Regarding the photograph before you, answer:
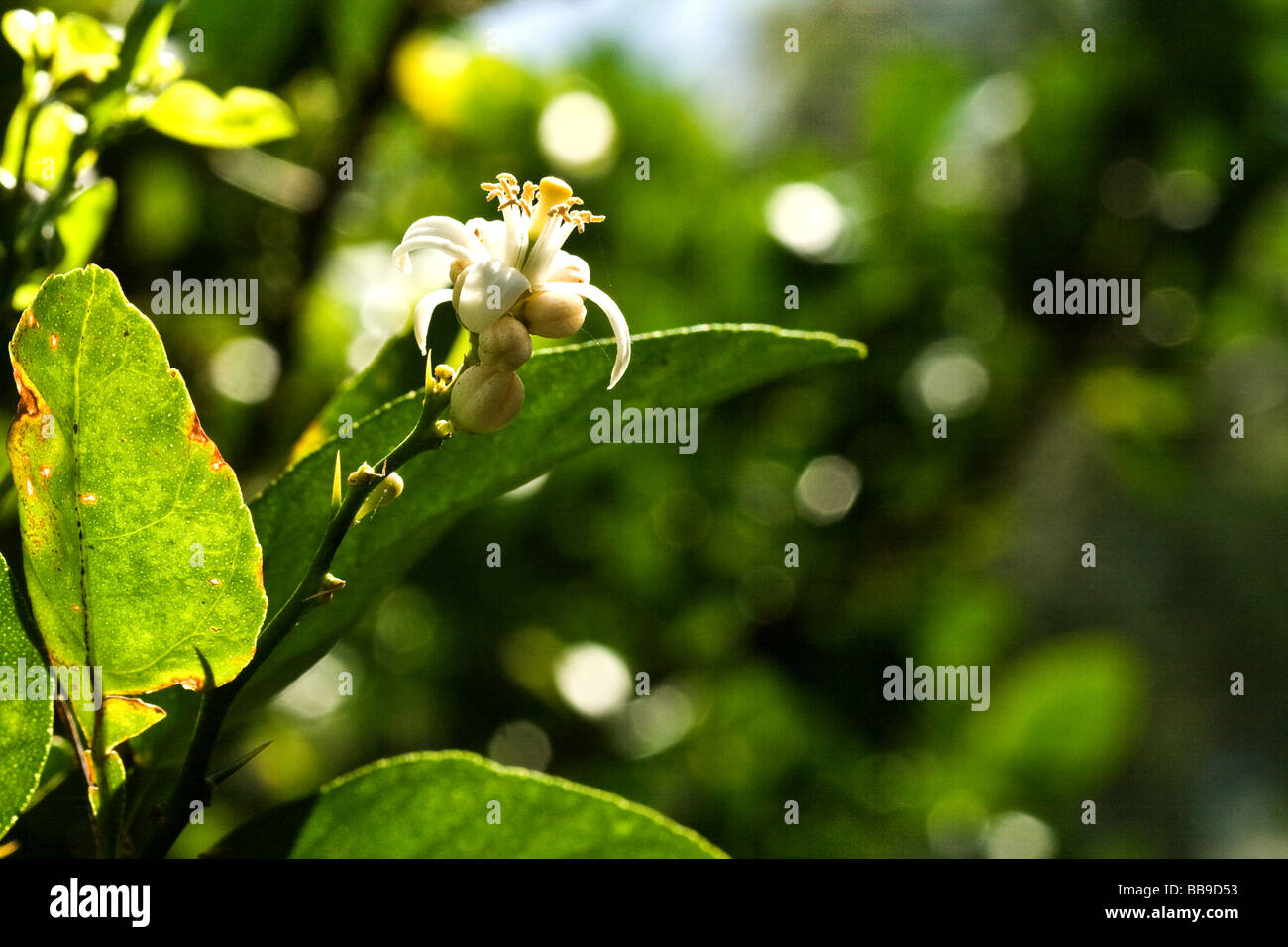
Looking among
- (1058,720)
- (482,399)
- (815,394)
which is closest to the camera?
(482,399)

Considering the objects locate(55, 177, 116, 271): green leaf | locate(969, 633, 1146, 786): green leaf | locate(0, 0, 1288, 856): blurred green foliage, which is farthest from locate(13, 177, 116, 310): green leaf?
locate(969, 633, 1146, 786): green leaf

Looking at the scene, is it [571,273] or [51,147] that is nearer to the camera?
[571,273]

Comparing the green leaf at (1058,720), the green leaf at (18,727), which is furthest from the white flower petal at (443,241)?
the green leaf at (1058,720)

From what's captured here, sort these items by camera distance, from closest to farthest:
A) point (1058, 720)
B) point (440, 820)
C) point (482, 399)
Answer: point (482, 399) < point (440, 820) < point (1058, 720)

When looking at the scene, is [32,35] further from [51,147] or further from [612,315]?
[612,315]

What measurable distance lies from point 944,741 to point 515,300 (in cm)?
113

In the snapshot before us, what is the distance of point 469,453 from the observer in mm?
Result: 408

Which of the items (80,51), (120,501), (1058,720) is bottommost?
(1058,720)

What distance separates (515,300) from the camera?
0.35 m

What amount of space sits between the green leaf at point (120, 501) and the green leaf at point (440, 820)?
0.35 ft

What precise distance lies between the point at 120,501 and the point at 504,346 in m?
0.13

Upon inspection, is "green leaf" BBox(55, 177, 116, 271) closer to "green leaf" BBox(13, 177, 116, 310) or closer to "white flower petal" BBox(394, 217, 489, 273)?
"green leaf" BBox(13, 177, 116, 310)

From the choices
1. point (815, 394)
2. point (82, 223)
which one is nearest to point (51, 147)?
point (82, 223)

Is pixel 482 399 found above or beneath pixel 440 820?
above
